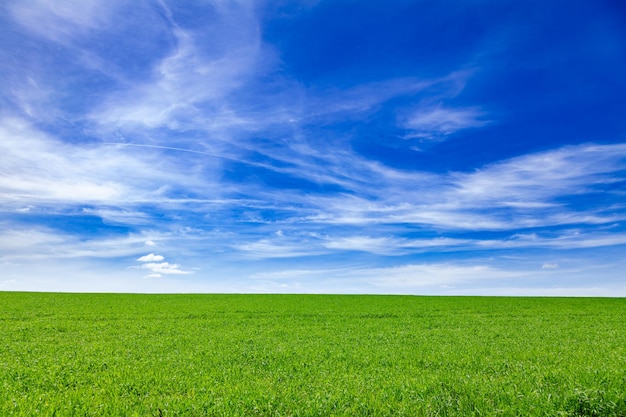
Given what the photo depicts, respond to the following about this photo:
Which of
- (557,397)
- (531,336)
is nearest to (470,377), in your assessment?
(557,397)

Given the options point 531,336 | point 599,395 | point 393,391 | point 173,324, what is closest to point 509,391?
point 599,395

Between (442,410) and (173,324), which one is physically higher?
(173,324)

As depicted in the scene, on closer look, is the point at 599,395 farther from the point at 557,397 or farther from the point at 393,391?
the point at 393,391

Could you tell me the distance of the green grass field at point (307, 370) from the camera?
8.79 metres

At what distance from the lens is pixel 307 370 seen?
12.1 metres

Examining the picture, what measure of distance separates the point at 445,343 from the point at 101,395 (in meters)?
13.1

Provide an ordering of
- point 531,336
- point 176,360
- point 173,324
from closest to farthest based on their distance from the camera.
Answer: point 176,360
point 531,336
point 173,324

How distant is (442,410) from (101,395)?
7585 mm

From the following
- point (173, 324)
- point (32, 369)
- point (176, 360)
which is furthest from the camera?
point (173, 324)

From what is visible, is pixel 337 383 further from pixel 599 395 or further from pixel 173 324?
pixel 173 324

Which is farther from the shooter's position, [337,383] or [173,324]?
[173,324]

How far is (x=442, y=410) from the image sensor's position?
28.5 feet

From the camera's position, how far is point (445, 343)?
57.6ft

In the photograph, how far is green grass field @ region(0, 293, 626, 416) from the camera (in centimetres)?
879
